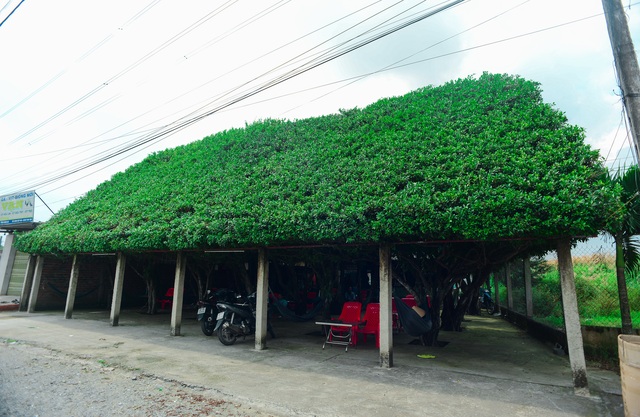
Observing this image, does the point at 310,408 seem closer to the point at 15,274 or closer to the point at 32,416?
the point at 32,416

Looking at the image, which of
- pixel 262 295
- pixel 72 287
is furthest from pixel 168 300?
pixel 262 295

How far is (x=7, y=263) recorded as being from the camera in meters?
15.9

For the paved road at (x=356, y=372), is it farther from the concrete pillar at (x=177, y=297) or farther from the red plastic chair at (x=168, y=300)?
the red plastic chair at (x=168, y=300)

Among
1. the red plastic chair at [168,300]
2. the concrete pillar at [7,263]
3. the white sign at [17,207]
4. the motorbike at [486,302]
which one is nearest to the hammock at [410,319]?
the motorbike at [486,302]

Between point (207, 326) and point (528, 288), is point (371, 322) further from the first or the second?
point (528, 288)

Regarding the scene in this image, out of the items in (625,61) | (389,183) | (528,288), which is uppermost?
(625,61)

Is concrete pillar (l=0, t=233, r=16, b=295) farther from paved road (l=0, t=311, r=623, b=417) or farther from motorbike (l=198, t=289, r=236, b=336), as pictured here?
motorbike (l=198, t=289, r=236, b=336)

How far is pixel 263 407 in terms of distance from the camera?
181 inches

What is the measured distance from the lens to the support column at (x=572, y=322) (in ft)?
16.7

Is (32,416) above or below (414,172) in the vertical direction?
below

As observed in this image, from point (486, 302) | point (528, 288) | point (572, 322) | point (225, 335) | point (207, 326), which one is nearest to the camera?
point (572, 322)

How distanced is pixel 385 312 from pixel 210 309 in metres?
4.97

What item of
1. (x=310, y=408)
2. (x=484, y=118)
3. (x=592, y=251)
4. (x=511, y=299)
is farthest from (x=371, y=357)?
(x=511, y=299)

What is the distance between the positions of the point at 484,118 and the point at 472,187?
2.23m
